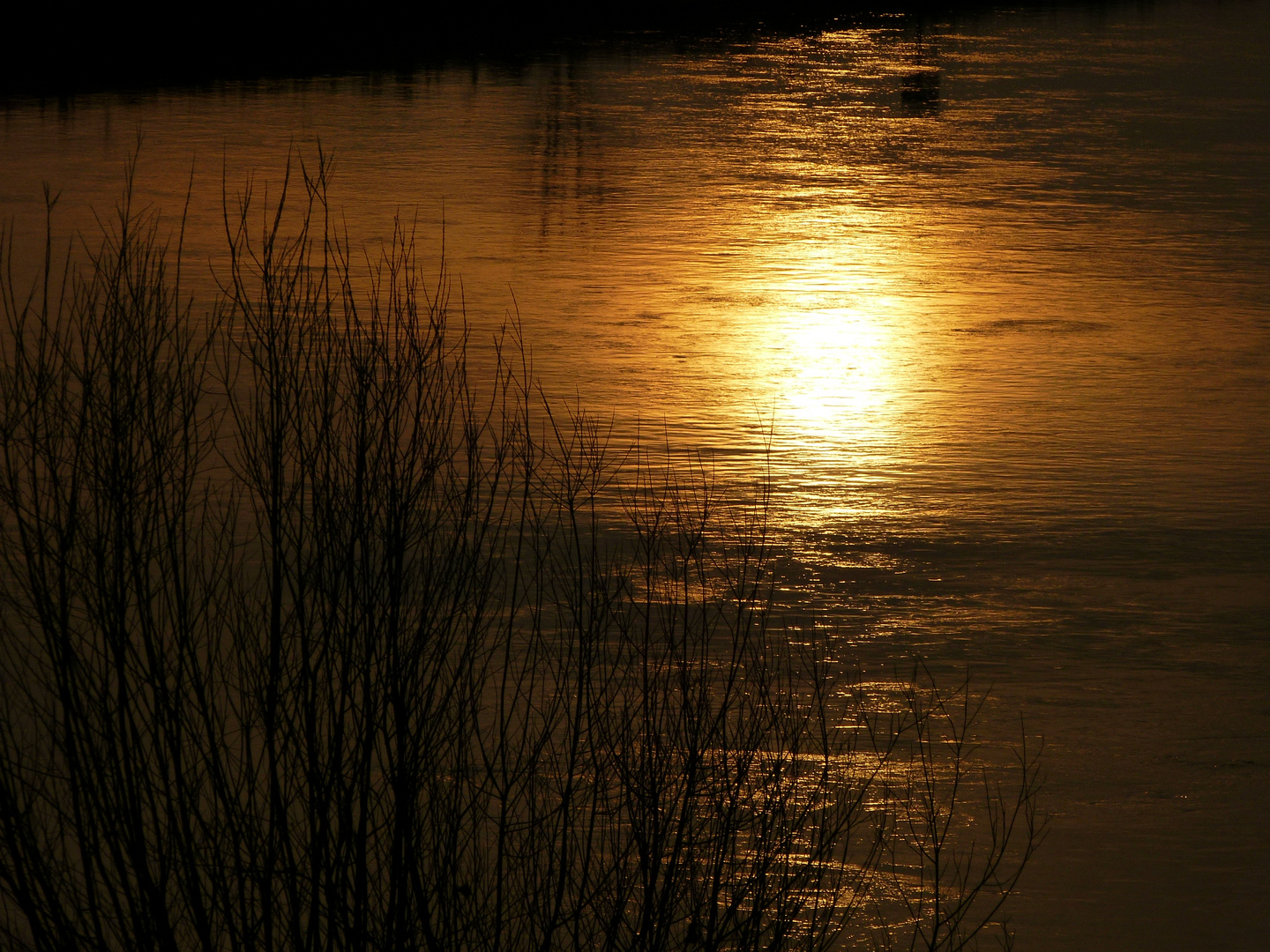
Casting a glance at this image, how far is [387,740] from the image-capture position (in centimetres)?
481

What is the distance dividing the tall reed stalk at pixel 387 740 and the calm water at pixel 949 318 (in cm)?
68

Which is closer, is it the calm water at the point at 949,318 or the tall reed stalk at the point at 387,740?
the tall reed stalk at the point at 387,740

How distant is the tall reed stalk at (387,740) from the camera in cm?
449

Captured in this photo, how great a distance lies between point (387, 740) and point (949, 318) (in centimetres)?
1063

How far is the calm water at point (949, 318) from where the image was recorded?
25.7ft

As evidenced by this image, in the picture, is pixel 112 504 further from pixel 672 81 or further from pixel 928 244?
pixel 672 81

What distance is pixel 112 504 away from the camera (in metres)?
4.79

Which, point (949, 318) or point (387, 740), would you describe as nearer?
point (387, 740)

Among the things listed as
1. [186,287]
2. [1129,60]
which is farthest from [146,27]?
[186,287]

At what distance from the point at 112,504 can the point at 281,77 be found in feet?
81.1

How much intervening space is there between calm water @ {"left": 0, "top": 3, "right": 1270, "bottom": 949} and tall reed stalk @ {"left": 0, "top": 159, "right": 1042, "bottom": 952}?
2.22ft

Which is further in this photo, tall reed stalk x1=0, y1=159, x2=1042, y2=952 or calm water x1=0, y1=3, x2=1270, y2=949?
calm water x1=0, y1=3, x2=1270, y2=949

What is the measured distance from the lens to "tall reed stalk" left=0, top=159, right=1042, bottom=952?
4.49 m

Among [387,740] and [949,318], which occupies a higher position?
[387,740]
